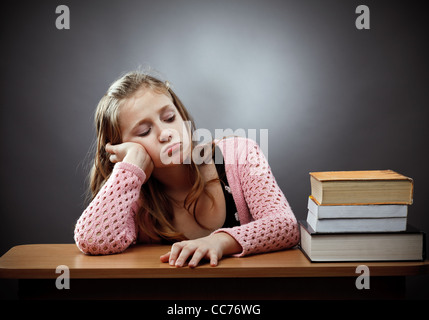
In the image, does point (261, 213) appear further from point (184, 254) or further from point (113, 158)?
point (113, 158)

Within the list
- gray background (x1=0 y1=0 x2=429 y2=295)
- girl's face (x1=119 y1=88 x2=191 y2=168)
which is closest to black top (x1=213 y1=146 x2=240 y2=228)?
girl's face (x1=119 y1=88 x2=191 y2=168)

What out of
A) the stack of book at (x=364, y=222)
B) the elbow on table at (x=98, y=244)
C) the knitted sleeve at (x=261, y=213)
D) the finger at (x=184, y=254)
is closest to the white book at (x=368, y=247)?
the stack of book at (x=364, y=222)

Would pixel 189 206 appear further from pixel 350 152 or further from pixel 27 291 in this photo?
pixel 350 152

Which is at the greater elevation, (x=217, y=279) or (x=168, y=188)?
(x=168, y=188)

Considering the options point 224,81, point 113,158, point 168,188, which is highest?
point 224,81

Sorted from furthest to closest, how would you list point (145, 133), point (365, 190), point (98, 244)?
1. point (145, 133)
2. point (98, 244)
3. point (365, 190)

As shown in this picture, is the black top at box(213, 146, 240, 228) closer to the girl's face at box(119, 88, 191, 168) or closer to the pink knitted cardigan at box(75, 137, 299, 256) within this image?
the pink knitted cardigan at box(75, 137, 299, 256)

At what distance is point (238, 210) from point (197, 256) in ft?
1.61

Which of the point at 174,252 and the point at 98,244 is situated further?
the point at 98,244

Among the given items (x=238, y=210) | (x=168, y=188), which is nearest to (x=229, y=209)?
(x=238, y=210)

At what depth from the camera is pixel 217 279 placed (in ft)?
3.37

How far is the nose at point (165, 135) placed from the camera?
1370 mm

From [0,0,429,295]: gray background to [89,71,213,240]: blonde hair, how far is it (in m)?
0.81

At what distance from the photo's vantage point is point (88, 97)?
230 centimetres
